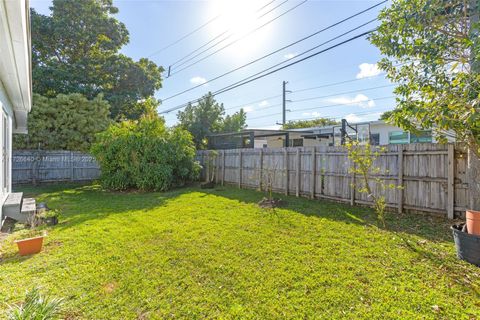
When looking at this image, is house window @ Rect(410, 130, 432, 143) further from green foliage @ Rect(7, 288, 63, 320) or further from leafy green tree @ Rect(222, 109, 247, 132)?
leafy green tree @ Rect(222, 109, 247, 132)

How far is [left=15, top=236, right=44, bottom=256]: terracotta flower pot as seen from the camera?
357 cm

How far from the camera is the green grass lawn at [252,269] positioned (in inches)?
93.4

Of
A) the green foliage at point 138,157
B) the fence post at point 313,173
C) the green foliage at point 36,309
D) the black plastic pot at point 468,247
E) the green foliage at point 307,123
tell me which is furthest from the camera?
the green foliage at point 307,123

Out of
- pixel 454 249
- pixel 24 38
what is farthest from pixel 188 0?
pixel 454 249

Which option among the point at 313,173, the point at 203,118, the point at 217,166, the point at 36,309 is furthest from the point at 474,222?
the point at 203,118

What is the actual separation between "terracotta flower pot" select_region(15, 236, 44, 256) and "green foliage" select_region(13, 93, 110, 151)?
10.8 meters

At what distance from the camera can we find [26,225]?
5176 millimetres

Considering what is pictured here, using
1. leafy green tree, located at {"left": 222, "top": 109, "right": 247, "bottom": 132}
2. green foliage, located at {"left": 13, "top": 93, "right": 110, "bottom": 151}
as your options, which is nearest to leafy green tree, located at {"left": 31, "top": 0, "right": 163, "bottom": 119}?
green foliage, located at {"left": 13, "top": 93, "right": 110, "bottom": 151}

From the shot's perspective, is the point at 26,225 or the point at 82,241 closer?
the point at 82,241

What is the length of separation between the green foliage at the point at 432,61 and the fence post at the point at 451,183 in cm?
69

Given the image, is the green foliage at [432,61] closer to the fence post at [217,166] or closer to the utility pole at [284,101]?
the fence post at [217,166]

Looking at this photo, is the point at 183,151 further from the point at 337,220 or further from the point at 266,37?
the point at 337,220

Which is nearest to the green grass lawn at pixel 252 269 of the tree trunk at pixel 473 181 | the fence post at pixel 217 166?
the tree trunk at pixel 473 181

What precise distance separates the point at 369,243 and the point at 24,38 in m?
5.53
